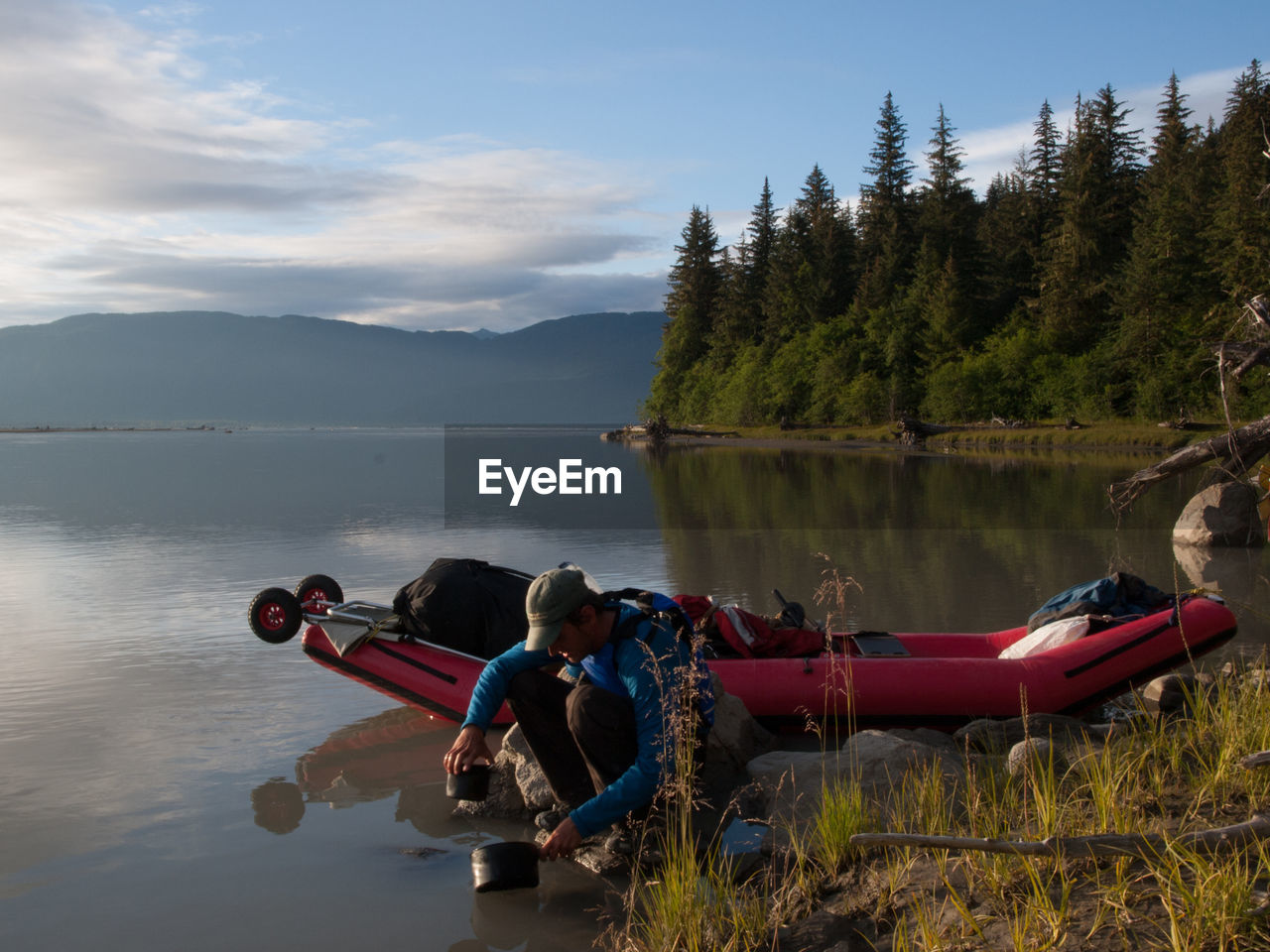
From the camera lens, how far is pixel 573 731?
4.02 metres

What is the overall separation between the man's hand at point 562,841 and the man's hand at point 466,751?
0.51m

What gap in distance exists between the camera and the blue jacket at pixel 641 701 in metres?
3.75

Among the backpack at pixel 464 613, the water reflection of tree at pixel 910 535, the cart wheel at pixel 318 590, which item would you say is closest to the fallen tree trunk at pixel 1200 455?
the water reflection of tree at pixel 910 535

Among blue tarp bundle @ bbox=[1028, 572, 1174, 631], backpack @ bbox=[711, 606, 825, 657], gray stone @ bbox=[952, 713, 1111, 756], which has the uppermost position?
blue tarp bundle @ bbox=[1028, 572, 1174, 631]

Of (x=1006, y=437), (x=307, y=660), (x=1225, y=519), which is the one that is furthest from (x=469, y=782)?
(x=1006, y=437)

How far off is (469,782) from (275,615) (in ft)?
10.7

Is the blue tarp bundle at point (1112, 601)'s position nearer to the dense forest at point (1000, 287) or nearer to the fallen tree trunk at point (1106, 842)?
the fallen tree trunk at point (1106, 842)

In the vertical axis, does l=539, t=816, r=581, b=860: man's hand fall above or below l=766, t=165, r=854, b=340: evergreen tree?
below

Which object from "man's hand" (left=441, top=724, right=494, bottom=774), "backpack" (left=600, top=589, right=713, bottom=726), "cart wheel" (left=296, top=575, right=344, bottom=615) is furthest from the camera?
"cart wheel" (left=296, top=575, right=344, bottom=615)

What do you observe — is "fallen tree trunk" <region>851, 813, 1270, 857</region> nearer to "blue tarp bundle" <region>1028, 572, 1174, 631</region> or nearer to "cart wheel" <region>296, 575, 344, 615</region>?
"blue tarp bundle" <region>1028, 572, 1174, 631</region>

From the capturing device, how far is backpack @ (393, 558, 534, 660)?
630 centimetres

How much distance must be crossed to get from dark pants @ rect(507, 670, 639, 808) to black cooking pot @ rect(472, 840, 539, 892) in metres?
0.38

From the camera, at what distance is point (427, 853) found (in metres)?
4.60

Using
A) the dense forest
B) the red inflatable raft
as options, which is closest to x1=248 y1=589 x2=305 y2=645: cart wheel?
the red inflatable raft
